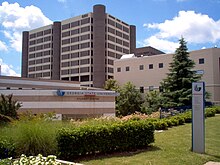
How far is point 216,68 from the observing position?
1774 inches

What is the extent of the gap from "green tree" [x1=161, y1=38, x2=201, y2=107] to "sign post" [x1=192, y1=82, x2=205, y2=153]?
23.1 m

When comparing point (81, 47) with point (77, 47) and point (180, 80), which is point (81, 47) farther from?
point (180, 80)

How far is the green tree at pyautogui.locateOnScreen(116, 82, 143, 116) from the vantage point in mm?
50969

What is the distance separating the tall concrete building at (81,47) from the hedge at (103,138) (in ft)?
219

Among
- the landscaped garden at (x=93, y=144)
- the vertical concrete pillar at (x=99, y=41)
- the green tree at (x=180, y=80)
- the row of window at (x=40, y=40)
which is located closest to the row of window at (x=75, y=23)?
the vertical concrete pillar at (x=99, y=41)

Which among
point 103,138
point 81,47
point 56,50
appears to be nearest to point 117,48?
point 81,47

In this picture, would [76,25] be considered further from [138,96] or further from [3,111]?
[3,111]

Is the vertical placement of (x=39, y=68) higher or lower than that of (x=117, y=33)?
lower

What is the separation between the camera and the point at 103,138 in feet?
28.0

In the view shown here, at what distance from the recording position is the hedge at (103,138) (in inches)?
304

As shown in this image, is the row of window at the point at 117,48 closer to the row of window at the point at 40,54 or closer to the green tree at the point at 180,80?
the row of window at the point at 40,54

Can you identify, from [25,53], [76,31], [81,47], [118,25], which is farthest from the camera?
[25,53]

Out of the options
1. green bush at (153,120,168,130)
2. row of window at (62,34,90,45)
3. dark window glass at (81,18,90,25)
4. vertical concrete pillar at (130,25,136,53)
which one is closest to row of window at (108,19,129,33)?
vertical concrete pillar at (130,25,136,53)

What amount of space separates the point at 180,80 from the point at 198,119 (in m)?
25.3
